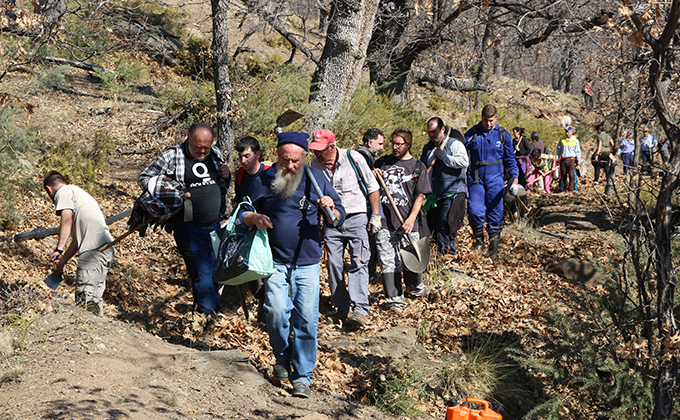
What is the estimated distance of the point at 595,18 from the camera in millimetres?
11141

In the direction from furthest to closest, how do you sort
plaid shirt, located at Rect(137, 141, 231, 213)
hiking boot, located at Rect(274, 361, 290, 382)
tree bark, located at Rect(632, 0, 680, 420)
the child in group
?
the child in group
plaid shirt, located at Rect(137, 141, 231, 213)
hiking boot, located at Rect(274, 361, 290, 382)
tree bark, located at Rect(632, 0, 680, 420)

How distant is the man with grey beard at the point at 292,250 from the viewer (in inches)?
181

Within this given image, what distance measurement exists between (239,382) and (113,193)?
553 centimetres

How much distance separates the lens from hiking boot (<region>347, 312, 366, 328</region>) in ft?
20.7

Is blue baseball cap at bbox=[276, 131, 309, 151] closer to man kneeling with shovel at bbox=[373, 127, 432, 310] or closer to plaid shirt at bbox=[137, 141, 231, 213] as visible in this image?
plaid shirt at bbox=[137, 141, 231, 213]

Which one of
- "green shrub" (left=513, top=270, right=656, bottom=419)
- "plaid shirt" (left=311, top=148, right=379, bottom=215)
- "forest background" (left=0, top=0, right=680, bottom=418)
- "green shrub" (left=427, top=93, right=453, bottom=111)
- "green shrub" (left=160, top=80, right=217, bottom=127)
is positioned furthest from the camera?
"green shrub" (left=427, top=93, right=453, bottom=111)

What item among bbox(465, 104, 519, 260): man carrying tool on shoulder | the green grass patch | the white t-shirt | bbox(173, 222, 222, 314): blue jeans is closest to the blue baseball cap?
bbox(173, 222, 222, 314): blue jeans

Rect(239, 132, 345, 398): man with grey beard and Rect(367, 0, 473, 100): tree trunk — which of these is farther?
Rect(367, 0, 473, 100): tree trunk

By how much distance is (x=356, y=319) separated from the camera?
6316mm

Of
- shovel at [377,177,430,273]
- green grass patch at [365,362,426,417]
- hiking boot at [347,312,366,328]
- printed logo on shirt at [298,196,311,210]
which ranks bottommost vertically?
green grass patch at [365,362,426,417]

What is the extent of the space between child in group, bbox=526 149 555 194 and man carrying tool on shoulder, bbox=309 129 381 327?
963 cm

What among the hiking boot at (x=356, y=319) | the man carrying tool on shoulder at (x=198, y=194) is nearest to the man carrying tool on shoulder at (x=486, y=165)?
the hiking boot at (x=356, y=319)

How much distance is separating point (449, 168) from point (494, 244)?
1.78 m

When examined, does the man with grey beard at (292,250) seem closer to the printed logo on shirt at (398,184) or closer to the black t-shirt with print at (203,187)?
the black t-shirt with print at (203,187)
